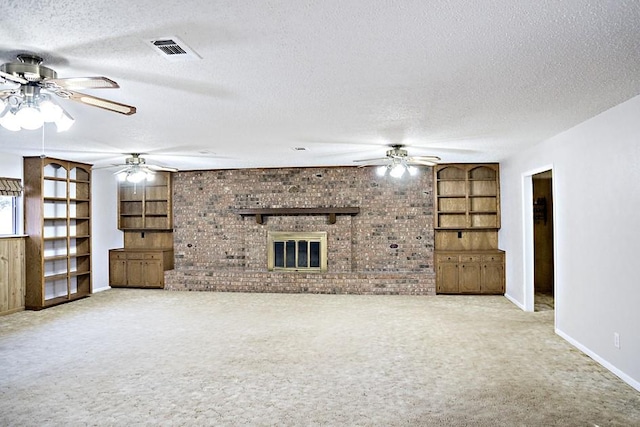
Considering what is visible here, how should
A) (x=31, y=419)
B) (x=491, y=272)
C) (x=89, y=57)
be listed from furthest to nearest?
(x=491, y=272)
(x=31, y=419)
(x=89, y=57)

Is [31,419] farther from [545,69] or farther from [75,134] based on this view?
[545,69]

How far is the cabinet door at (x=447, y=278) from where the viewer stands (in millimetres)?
7855

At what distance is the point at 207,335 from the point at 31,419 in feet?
7.48

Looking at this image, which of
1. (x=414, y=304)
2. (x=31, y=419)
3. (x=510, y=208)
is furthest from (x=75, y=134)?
(x=510, y=208)

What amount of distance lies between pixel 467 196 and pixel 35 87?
7.14 meters

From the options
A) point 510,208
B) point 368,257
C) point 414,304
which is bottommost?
point 414,304

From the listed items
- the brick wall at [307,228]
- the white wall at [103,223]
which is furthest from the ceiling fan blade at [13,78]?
the white wall at [103,223]

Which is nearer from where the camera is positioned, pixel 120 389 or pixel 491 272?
pixel 120 389

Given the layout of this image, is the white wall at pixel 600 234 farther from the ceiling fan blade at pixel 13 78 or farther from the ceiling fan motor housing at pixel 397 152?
the ceiling fan blade at pixel 13 78

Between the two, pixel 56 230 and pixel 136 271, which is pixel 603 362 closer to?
pixel 136 271

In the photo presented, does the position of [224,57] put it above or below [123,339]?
above

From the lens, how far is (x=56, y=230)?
24.8 feet

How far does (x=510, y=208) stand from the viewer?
741 centimetres

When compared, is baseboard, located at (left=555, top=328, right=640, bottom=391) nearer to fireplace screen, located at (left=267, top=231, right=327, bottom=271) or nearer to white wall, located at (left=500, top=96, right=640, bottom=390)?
white wall, located at (left=500, top=96, right=640, bottom=390)
